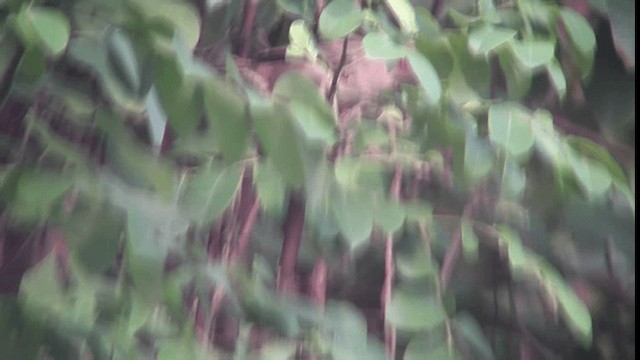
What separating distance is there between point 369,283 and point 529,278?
0.18 m

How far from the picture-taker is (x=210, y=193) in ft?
1.86

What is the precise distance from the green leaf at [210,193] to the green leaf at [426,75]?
0.16 m

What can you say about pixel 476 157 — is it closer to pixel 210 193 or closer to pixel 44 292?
pixel 210 193

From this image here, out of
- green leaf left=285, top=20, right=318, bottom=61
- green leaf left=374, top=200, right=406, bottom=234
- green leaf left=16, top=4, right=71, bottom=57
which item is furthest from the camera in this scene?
green leaf left=285, top=20, right=318, bottom=61

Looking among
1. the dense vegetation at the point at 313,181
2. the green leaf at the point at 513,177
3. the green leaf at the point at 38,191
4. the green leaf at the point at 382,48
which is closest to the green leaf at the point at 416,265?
the dense vegetation at the point at 313,181

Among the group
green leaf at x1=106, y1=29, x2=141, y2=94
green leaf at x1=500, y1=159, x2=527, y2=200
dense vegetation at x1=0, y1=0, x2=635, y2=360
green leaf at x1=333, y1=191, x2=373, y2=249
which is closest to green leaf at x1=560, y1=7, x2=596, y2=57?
dense vegetation at x1=0, y1=0, x2=635, y2=360

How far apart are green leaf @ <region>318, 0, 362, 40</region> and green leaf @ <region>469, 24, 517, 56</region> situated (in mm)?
93

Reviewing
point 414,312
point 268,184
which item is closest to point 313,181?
point 268,184

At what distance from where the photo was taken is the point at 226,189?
57cm

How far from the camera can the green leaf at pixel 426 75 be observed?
0.53 meters

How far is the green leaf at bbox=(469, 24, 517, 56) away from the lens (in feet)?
1.85

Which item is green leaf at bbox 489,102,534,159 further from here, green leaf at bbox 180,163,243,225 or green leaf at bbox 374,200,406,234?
green leaf at bbox 180,163,243,225

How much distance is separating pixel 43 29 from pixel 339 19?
223mm

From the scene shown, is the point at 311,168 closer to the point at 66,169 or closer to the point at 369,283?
the point at 66,169
